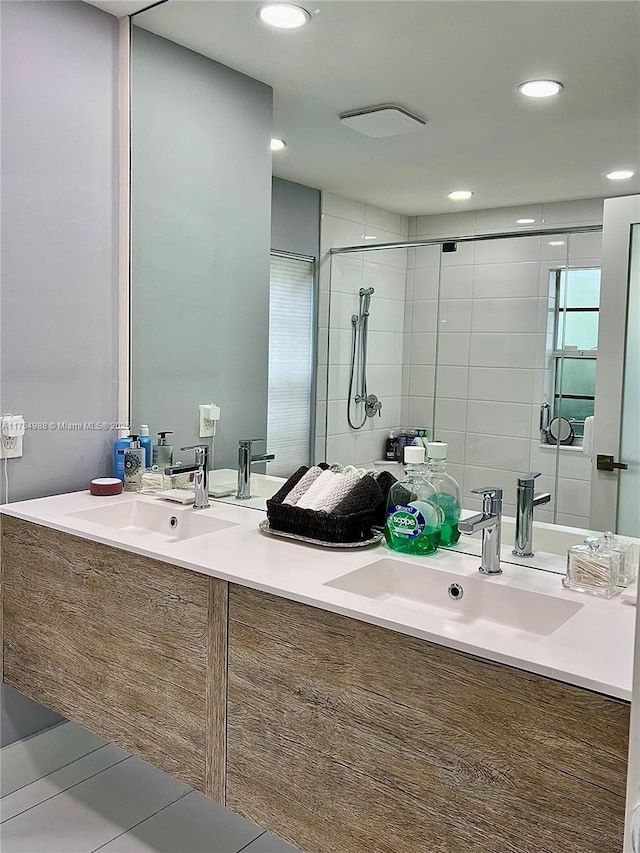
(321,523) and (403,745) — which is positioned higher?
(321,523)

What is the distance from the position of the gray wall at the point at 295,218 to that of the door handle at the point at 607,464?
93 cm

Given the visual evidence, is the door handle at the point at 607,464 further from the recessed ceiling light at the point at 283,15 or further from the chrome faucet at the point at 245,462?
the recessed ceiling light at the point at 283,15

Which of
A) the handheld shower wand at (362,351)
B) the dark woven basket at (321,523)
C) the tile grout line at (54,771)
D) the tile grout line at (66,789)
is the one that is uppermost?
the handheld shower wand at (362,351)

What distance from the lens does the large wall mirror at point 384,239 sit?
64.7 inches

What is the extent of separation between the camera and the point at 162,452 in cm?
250

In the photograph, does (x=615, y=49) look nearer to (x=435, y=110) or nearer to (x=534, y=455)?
(x=435, y=110)

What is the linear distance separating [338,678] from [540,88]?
137 centimetres

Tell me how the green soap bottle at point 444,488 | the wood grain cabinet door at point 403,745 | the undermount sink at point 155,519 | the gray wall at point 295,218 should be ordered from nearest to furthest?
the wood grain cabinet door at point 403,745
the green soap bottle at point 444,488
the gray wall at point 295,218
the undermount sink at point 155,519

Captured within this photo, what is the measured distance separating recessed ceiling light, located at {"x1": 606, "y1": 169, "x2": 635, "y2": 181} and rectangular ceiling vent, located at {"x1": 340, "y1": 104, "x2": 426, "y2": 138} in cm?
52

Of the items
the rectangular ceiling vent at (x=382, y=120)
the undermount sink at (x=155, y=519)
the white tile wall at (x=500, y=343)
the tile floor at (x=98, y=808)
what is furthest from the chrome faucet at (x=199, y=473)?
the rectangular ceiling vent at (x=382, y=120)

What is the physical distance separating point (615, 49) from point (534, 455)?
89 cm

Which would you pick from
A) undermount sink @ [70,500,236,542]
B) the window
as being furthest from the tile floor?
the window

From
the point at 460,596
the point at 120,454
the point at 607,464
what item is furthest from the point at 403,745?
the point at 120,454

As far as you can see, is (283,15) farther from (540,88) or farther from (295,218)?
(540,88)
